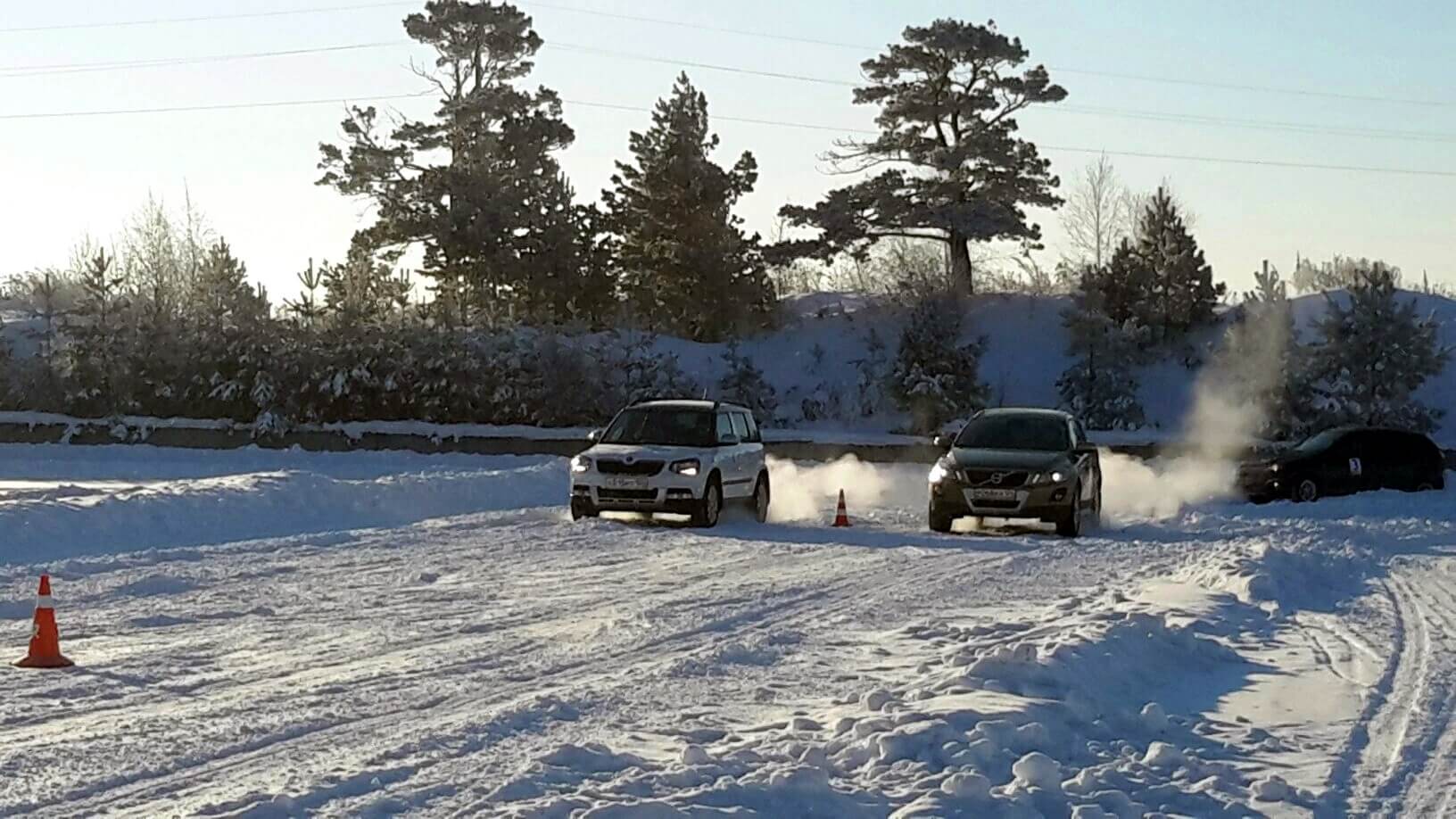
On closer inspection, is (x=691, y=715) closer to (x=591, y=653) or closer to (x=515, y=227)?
(x=591, y=653)

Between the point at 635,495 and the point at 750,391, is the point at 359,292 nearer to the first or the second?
the point at 750,391

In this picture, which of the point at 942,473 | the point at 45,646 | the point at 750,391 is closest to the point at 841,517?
the point at 942,473

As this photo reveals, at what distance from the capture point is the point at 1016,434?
24.1 m

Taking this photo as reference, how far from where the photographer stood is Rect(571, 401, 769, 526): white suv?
22.3m

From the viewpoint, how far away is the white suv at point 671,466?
22.3m

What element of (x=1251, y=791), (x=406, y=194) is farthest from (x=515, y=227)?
(x=1251, y=791)

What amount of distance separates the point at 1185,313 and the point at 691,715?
45.7 meters

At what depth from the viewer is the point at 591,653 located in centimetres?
1137

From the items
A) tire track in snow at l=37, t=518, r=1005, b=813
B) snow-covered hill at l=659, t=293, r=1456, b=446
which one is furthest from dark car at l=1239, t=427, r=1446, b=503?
tire track in snow at l=37, t=518, r=1005, b=813

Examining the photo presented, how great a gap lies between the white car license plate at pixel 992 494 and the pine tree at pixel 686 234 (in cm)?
3096

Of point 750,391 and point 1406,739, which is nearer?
point 1406,739

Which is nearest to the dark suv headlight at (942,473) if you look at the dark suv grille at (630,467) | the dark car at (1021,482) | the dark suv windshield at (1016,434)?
the dark car at (1021,482)

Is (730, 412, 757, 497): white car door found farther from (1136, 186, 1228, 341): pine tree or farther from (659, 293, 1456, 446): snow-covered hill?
(1136, 186, 1228, 341): pine tree

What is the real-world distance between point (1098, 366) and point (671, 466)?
2949 cm
